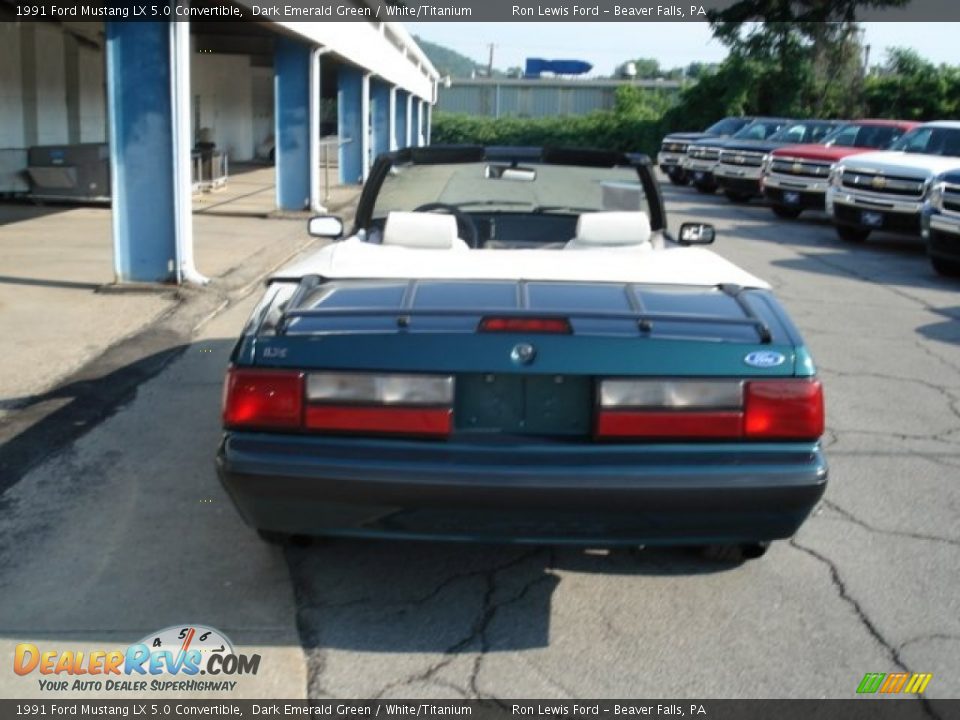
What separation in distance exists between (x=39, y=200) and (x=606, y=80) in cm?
5156

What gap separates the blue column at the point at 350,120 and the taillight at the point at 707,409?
22.0m

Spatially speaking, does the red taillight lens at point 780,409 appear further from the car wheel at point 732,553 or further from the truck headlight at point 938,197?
the truck headlight at point 938,197

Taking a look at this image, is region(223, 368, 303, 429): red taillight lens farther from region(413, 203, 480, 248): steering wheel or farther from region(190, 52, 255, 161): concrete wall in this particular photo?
region(190, 52, 255, 161): concrete wall

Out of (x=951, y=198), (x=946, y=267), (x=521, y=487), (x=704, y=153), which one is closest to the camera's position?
(x=521, y=487)

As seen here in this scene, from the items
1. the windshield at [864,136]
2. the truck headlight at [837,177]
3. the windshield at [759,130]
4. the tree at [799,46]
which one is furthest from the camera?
the tree at [799,46]

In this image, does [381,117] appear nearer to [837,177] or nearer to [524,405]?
[837,177]

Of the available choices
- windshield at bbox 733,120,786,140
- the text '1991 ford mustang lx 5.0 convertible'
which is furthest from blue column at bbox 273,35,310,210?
the text '1991 ford mustang lx 5.0 convertible'

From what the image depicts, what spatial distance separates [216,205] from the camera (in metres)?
19.8

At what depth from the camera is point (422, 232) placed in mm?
4824

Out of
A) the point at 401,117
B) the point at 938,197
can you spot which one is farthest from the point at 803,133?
the point at 401,117

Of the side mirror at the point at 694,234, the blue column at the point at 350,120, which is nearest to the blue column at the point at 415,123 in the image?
the blue column at the point at 350,120

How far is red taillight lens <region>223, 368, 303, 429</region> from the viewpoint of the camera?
3354 mm

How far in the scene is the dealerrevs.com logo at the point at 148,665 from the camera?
3262 millimetres

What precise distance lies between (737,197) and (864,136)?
13.7 ft
